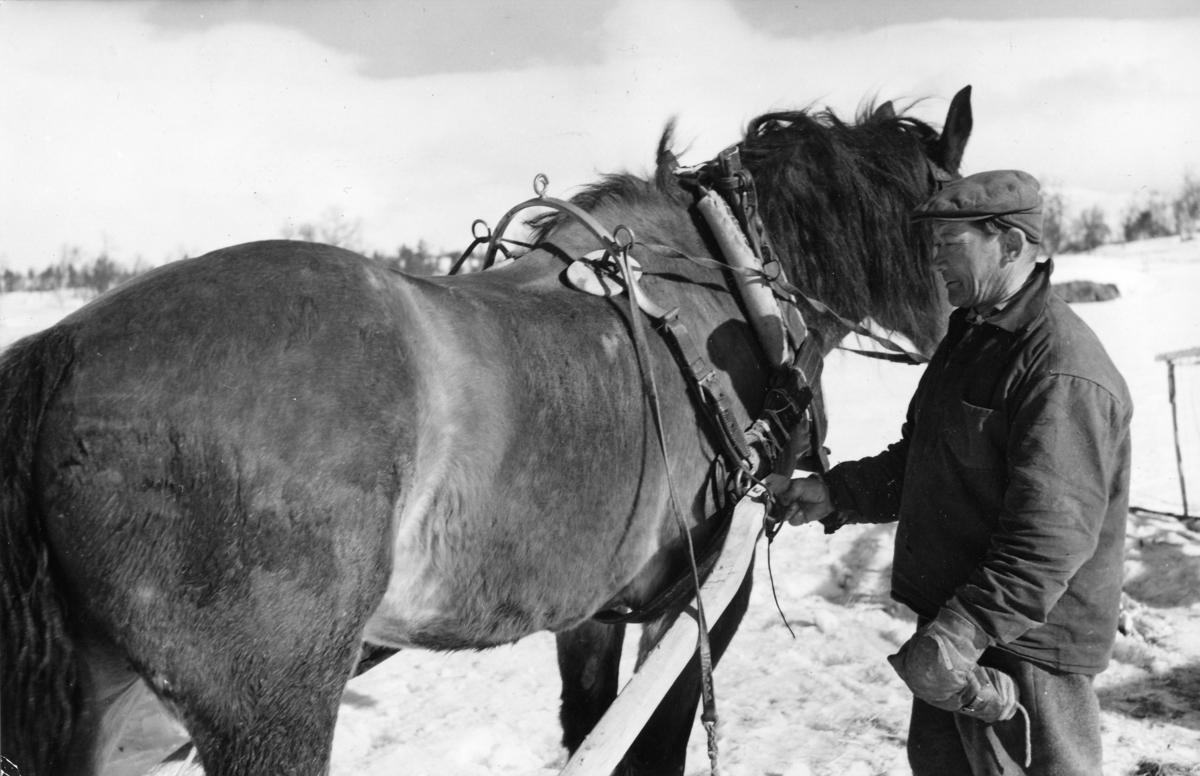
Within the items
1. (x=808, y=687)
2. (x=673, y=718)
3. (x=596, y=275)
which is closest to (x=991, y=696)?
(x=673, y=718)

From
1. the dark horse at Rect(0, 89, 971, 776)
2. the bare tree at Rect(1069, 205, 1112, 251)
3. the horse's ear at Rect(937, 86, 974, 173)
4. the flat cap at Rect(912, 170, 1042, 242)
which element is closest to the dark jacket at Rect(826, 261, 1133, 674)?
the flat cap at Rect(912, 170, 1042, 242)

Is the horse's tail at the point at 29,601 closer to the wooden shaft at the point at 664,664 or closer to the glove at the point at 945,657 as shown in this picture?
the wooden shaft at the point at 664,664

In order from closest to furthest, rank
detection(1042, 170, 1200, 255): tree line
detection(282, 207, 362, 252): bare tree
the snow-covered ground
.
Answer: the snow-covered ground → detection(282, 207, 362, 252): bare tree → detection(1042, 170, 1200, 255): tree line

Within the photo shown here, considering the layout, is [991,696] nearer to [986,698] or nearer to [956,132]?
[986,698]

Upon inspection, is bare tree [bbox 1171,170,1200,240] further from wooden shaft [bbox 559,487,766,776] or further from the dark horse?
the dark horse

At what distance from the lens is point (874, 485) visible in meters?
2.32

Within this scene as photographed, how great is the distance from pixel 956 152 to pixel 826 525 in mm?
1335

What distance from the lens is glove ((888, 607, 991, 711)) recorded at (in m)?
1.70

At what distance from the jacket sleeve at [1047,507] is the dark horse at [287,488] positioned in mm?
807

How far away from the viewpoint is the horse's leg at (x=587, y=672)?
2.89m

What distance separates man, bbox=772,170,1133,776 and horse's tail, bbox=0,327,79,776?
1.48 metres

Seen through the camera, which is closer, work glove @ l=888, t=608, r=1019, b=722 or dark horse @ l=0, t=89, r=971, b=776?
dark horse @ l=0, t=89, r=971, b=776

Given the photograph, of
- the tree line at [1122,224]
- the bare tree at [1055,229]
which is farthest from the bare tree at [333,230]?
the tree line at [1122,224]

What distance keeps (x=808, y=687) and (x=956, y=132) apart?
6.99 feet
